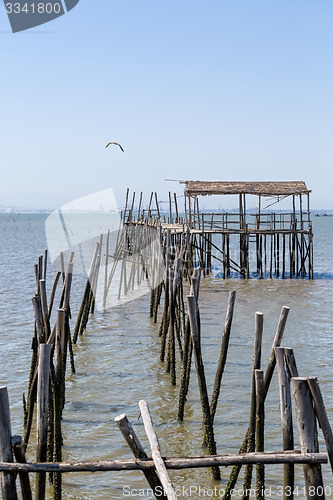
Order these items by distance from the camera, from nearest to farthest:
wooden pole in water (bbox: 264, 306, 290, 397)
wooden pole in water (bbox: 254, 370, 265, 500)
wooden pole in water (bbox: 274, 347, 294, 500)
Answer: wooden pole in water (bbox: 274, 347, 294, 500) → wooden pole in water (bbox: 254, 370, 265, 500) → wooden pole in water (bbox: 264, 306, 290, 397)

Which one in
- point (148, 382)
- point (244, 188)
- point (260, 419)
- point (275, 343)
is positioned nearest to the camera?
point (260, 419)

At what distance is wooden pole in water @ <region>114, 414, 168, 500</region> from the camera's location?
3.63 meters

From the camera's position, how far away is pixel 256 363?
16.4 feet

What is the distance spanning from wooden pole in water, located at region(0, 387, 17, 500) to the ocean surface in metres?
1.97

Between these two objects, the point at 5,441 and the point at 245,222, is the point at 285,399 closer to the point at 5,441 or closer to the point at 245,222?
the point at 5,441

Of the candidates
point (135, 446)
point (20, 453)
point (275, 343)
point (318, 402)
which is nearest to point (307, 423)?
point (318, 402)

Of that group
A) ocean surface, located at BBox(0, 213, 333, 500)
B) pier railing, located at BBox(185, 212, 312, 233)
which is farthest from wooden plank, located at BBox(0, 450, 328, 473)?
pier railing, located at BBox(185, 212, 312, 233)

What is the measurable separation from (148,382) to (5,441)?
5548 millimetres

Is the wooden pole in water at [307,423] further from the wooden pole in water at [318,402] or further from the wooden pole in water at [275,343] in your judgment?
the wooden pole in water at [275,343]

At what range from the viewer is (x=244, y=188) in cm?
2408

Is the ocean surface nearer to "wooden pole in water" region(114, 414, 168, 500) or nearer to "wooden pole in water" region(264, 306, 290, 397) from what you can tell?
"wooden pole in water" region(264, 306, 290, 397)

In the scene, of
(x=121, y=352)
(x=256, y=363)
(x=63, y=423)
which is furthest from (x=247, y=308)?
(x=256, y=363)

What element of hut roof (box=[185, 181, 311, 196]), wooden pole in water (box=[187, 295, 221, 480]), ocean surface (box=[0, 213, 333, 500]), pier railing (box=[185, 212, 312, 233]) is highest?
hut roof (box=[185, 181, 311, 196])

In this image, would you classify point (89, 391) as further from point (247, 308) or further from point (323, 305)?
point (323, 305)
